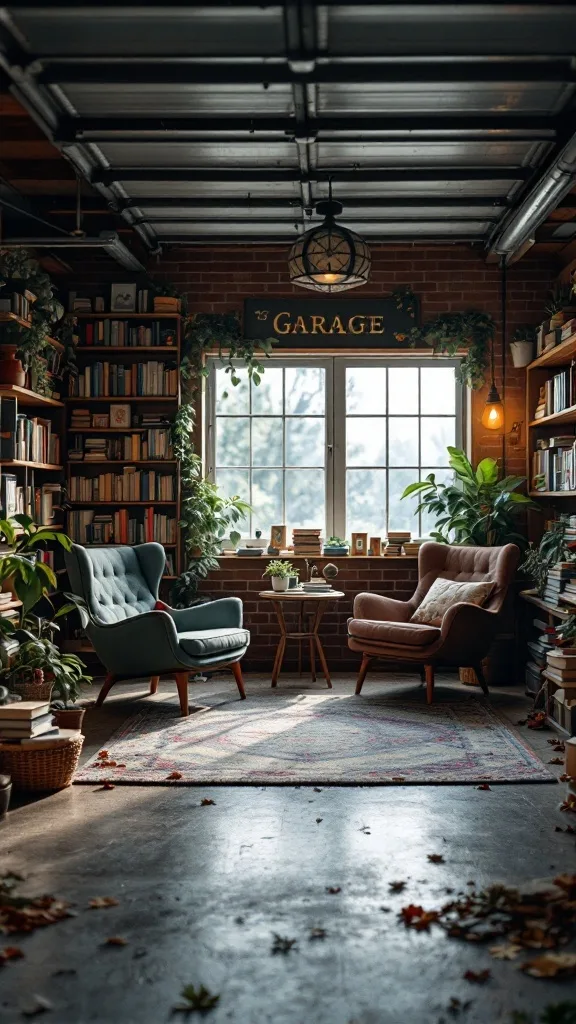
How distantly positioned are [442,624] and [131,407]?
10.1 feet

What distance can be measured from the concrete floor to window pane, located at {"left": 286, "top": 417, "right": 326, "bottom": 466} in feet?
13.2

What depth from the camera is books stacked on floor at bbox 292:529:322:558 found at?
7.78 meters

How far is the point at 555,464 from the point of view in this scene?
702 cm

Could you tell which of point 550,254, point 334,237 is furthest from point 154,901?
point 550,254

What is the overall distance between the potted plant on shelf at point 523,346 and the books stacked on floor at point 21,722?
15.8 ft

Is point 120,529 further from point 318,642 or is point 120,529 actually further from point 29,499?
point 318,642

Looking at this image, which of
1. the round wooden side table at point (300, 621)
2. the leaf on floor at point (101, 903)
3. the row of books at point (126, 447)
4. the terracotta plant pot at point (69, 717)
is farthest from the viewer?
the row of books at point (126, 447)

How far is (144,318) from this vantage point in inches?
307

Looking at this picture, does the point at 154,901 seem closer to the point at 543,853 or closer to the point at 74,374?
the point at 543,853

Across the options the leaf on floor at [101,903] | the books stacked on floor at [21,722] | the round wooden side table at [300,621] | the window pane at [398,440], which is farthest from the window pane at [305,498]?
the leaf on floor at [101,903]

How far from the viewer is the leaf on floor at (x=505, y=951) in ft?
8.86

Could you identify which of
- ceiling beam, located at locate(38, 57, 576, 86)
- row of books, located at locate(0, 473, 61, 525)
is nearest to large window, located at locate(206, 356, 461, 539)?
row of books, located at locate(0, 473, 61, 525)

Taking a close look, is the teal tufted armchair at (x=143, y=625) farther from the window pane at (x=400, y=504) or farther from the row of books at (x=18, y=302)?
the window pane at (x=400, y=504)

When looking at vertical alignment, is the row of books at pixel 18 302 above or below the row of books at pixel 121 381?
above
